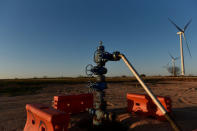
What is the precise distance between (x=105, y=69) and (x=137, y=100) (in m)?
2.62

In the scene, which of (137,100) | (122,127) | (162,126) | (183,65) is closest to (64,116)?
(122,127)

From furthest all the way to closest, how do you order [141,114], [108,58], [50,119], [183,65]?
[183,65] → [141,114] → [108,58] → [50,119]

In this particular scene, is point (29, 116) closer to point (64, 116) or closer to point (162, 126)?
point (64, 116)

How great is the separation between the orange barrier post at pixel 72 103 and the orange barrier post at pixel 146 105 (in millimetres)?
2054

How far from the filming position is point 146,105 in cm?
501

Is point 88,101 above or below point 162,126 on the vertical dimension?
above

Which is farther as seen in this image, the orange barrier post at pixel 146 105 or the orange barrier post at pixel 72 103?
the orange barrier post at pixel 72 103

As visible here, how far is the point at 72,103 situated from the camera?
18.2 feet

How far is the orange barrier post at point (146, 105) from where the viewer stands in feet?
15.0

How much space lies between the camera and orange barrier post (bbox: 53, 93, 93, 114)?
16.9 feet

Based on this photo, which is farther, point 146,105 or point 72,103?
point 72,103

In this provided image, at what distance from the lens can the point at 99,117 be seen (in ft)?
11.7

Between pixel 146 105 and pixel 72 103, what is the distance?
10.7 feet

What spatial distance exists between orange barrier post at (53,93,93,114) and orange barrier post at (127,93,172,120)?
2054 mm
